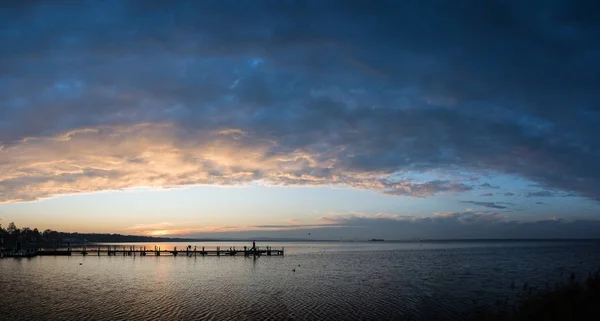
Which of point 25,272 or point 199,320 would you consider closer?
point 199,320

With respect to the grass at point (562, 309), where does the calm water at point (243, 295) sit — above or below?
below

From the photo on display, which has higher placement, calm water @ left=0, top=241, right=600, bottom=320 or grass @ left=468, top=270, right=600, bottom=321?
grass @ left=468, top=270, right=600, bottom=321

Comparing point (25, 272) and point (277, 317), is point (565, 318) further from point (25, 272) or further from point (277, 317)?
point (25, 272)

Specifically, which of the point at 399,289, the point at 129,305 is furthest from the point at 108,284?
the point at 399,289

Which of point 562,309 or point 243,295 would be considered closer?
point 562,309

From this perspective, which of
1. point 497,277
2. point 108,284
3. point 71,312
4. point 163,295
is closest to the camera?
point 71,312

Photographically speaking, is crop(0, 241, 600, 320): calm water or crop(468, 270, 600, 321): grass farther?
crop(0, 241, 600, 320): calm water

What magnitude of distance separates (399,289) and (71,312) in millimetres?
28509

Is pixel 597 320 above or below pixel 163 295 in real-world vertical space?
above

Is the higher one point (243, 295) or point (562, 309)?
point (562, 309)

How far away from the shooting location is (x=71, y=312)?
93.6 ft

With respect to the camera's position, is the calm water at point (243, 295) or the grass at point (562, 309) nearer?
the grass at point (562, 309)

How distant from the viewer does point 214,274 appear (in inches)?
2176

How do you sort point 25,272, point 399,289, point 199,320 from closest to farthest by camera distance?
point 199,320, point 399,289, point 25,272
